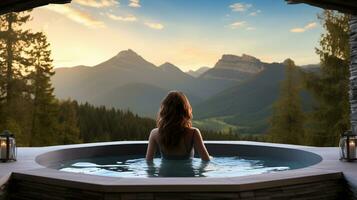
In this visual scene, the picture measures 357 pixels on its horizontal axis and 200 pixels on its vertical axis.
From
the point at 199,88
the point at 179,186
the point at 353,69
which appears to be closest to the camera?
the point at 179,186

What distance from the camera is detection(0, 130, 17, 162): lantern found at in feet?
15.1

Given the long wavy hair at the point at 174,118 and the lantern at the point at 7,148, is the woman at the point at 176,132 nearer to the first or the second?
the long wavy hair at the point at 174,118

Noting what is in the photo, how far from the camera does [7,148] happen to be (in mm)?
4641

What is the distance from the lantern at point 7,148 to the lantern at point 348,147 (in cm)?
357

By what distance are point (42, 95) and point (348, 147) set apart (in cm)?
1472

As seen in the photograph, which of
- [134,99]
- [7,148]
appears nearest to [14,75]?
[7,148]

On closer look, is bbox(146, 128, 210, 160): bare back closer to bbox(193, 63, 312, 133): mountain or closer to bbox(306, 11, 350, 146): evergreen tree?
bbox(306, 11, 350, 146): evergreen tree

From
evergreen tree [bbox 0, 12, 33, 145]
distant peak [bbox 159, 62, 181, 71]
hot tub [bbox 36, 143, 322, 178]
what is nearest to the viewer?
hot tub [bbox 36, 143, 322, 178]

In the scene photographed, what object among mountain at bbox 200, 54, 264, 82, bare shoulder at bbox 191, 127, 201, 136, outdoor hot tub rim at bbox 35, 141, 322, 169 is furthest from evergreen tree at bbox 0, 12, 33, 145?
mountain at bbox 200, 54, 264, 82

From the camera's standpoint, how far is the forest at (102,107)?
15.4 meters

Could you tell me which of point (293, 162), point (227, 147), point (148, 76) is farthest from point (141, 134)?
point (148, 76)

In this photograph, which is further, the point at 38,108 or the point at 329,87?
the point at 38,108

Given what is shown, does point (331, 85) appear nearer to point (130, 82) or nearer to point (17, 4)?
point (17, 4)

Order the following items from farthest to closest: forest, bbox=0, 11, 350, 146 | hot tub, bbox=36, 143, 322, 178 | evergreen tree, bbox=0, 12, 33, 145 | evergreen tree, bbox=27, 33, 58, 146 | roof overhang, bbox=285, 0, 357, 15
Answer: evergreen tree, bbox=27, 33, 58, 146, evergreen tree, bbox=0, 12, 33, 145, forest, bbox=0, 11, 350, 146, hot tub, bbox=36, 143, 322, 178, roof overhang, bbox=285, 0, 357, 15
